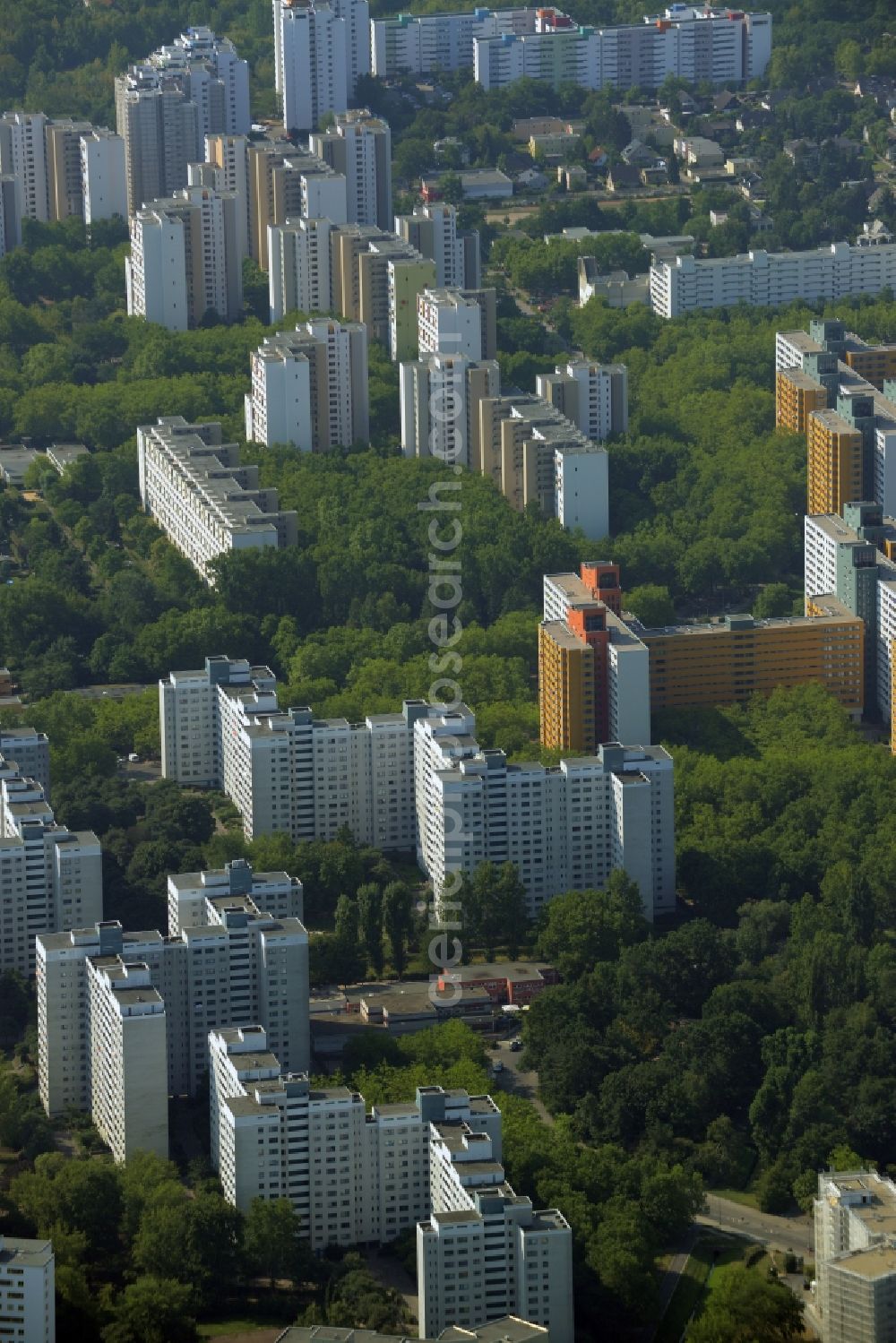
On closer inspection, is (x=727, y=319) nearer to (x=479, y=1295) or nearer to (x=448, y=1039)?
(x=448, y=1039)

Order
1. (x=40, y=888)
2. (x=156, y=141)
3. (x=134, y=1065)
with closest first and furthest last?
(x=134, y=1065) < (x=40, y=888) < (x=156, y=141)

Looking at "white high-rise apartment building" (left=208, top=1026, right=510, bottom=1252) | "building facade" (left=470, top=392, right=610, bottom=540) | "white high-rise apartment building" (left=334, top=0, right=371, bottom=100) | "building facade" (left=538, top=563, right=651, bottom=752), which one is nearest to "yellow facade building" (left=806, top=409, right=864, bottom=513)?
"building facade" (left=470, top=392, right=610, bottom=540)

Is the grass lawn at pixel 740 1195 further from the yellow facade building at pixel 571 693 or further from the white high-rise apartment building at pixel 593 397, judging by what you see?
the white high-rise apartment building at pixel 593 397

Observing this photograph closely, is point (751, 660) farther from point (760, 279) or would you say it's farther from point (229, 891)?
point (760, 279)

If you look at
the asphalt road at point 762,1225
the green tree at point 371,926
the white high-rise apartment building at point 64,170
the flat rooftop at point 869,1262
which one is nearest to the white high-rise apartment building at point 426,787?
the green tree at point 371,926

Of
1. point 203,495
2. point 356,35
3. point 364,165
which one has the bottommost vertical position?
point 203,495

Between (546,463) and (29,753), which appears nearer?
(29,753)

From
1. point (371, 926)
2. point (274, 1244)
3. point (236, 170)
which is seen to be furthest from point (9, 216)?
point (274, 1244)
